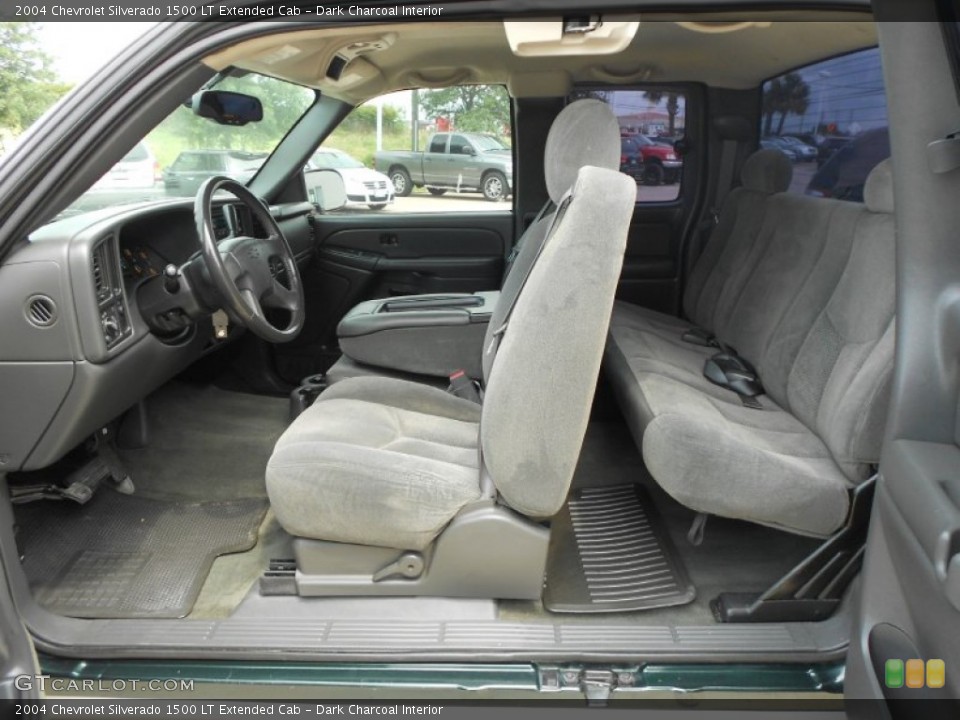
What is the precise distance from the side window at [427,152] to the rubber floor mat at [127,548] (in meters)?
1.73

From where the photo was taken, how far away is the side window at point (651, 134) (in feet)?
10.6

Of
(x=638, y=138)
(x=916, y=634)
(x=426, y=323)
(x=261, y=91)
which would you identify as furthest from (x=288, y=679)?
(x=638, y=138)

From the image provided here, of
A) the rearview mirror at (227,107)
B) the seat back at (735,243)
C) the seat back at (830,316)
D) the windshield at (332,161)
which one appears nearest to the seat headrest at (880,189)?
the seat back at (830,316)

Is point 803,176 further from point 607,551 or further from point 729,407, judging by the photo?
point 607,551

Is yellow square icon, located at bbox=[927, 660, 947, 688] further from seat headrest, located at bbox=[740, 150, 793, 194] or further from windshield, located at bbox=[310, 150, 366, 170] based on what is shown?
windshield, located at bbox=[310, 150, 366, 170]

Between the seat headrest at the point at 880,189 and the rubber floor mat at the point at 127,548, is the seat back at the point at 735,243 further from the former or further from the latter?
the rubber floor mat at the point at 127,548

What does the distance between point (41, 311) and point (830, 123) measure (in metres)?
2.58

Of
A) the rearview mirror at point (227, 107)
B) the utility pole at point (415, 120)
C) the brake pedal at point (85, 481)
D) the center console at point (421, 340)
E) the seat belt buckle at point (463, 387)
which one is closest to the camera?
the brake pedal at point (85, 481)

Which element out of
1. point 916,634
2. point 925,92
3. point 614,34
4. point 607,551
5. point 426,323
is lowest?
point 607,551

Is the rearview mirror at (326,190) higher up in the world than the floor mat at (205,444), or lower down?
higher up

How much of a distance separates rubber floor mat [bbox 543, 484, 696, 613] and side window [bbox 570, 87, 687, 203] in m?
1.65

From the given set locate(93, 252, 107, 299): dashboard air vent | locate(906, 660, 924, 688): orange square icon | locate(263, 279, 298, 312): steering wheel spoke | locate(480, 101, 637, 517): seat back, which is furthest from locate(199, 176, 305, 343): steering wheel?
locate(906, 660, 924, 688): orange square icon

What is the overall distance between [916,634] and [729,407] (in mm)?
993

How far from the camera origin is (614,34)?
1509mm
